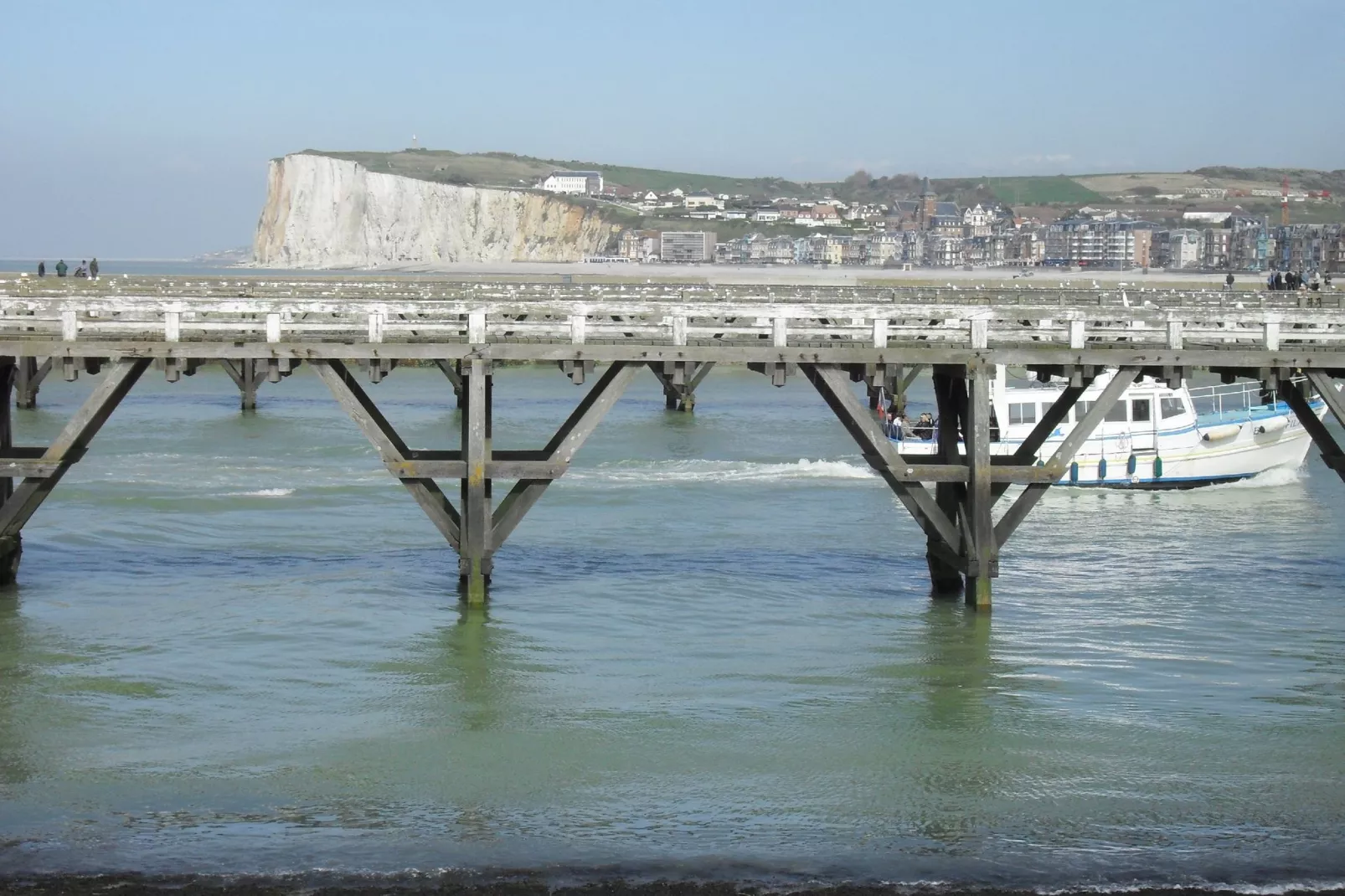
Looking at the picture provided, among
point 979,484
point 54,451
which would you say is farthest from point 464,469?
point 979,484

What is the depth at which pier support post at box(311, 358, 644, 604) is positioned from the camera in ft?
66.2

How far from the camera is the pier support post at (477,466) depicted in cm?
2019

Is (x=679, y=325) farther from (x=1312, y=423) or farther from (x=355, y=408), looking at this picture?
(x=1312, y=423)

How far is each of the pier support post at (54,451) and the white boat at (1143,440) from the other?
58.8ft

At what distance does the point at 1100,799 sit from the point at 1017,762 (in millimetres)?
1231

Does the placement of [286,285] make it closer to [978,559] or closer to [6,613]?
[6,613]

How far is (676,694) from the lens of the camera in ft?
57.7

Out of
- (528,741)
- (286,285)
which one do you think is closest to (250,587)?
(528,741)

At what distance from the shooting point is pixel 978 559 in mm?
20531

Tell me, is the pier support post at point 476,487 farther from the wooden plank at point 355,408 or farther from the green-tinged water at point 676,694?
the wooden plank at point 355,408

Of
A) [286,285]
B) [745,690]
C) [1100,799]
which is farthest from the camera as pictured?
[286,285]

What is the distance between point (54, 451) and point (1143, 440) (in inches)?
893

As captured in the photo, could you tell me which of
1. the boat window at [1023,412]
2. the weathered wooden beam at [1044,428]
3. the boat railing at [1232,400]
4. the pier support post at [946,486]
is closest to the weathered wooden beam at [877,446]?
the pier support post at [946,486]

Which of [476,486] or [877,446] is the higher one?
[877,446]
